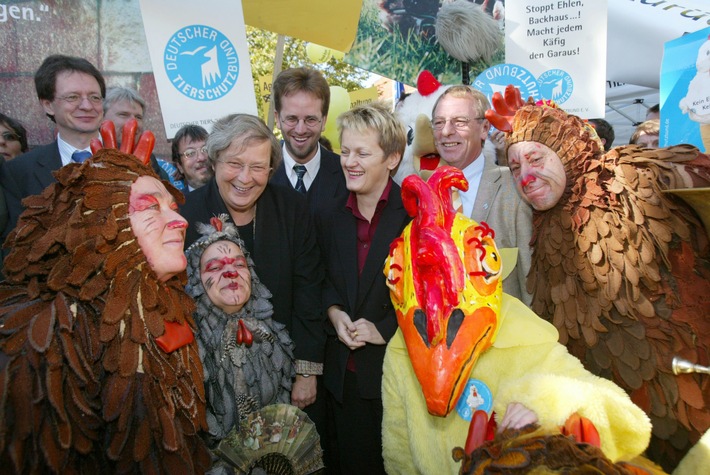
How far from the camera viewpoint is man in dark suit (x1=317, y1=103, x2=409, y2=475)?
2.57 meters

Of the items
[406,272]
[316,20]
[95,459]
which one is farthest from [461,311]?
[316,20]

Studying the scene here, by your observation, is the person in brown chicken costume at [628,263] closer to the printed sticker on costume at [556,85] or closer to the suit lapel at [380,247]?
the suit lapel at [380,247]

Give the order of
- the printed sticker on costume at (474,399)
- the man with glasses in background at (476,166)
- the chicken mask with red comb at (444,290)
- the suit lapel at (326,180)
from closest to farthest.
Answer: the chicken mask with red comb at (444,290), the printed sticker on costume at (474,399), the man with glasses in background at (476,166), the suit lapel at (326,180)

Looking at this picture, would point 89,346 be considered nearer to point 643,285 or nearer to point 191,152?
point 643,285

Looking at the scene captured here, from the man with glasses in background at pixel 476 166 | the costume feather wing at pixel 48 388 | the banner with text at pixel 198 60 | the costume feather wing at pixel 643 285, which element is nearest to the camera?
the costume feather wing at pixel 48 388

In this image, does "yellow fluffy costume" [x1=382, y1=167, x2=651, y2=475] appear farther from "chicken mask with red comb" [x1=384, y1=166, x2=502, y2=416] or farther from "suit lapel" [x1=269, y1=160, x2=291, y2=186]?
"suit lapel" [x1=269, y1=160, x2=291, y2=186]

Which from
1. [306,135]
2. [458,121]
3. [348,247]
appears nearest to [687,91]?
[458,121]

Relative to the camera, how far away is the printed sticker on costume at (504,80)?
409 centimetres

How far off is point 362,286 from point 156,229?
41.2 inches

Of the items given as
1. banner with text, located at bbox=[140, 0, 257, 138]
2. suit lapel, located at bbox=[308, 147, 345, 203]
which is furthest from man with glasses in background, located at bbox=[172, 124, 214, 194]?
suit lapel, located at bbox=[308, 147, 345, 203]

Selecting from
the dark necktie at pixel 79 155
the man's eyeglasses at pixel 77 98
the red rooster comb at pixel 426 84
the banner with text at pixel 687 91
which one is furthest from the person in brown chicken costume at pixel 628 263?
the man's eyeglasses at pixel 77 98

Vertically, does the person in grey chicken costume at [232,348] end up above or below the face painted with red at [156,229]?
below

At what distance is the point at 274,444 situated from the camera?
2.14 m

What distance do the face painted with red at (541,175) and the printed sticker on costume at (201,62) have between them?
250 centimetres
